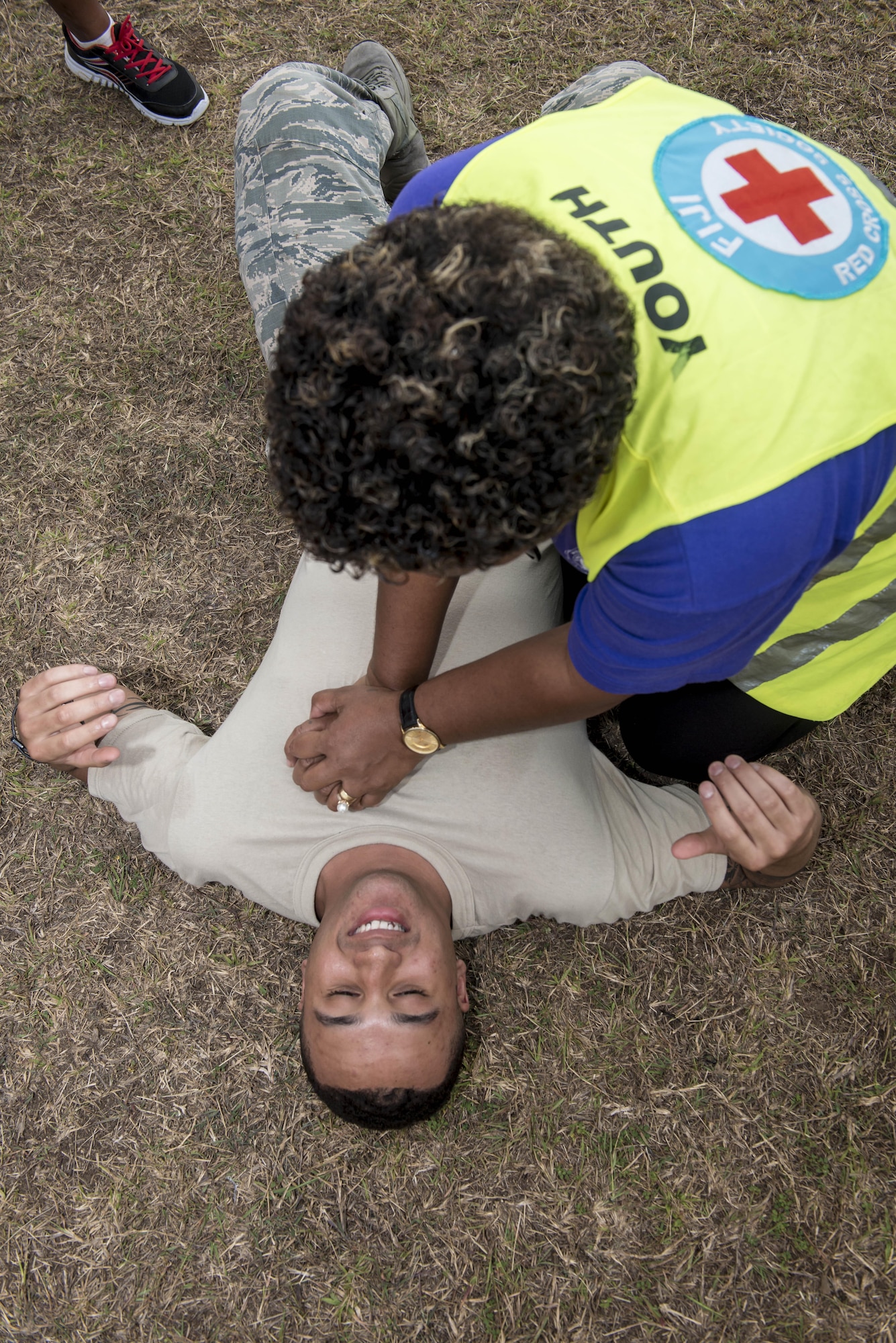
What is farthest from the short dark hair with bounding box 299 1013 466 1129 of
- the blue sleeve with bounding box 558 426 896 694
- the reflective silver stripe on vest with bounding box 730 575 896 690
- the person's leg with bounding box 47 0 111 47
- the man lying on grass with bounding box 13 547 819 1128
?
the person's leg with bounding box 47 0 111 47

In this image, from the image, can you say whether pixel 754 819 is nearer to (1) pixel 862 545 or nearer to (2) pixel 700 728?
(2) pixel 700 728

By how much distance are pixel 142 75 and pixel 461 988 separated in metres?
3.57

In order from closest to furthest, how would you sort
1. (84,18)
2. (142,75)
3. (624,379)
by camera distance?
(624,379) → (84,18) → (142,75)

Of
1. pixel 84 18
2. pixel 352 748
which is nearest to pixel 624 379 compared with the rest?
pixel 352 748

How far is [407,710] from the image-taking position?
226cm

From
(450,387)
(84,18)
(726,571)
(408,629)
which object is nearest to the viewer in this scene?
(450,387)

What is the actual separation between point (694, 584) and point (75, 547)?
2.53 meters

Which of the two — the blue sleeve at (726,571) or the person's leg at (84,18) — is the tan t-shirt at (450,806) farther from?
the person's leg at (84,18)

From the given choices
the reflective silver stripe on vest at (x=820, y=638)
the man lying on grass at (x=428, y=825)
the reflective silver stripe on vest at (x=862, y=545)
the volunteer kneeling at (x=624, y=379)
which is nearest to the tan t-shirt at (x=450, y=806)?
the man lying on grass at (x=428, y=825)

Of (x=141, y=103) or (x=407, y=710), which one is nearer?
(x=407, y=710)

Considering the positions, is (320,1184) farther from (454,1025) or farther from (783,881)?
(783,881)

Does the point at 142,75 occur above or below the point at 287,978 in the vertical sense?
above

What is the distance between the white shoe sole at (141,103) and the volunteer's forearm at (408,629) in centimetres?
253

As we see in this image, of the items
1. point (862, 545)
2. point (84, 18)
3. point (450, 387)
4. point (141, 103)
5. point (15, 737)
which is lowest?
point (15, 737)
